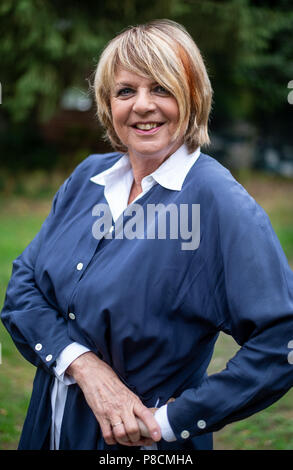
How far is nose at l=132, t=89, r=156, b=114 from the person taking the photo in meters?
1.73

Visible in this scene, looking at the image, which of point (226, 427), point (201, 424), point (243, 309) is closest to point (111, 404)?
point (201, 424)

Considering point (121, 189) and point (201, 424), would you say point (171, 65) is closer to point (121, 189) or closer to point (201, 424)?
point (121, 189)

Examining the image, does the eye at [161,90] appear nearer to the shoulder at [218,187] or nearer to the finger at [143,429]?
the shoulder at [218,187]

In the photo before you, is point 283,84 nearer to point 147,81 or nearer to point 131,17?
point 131,17

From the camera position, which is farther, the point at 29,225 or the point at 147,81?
the point at 29,225

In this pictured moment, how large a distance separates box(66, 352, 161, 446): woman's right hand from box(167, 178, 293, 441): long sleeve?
4.5 inches

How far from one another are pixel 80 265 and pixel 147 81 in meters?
0.68

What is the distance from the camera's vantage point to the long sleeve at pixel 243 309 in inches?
60.1

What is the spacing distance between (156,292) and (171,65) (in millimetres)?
751

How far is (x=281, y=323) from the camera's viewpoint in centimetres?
153

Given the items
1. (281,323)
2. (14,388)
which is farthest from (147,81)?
(14,388)

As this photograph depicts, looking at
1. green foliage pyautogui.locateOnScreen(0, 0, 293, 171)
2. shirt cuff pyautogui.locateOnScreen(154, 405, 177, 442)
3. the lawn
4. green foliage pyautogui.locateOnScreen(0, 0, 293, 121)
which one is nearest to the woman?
shirt cuff pyautogui.locateOnScreen(154, 405, 177, 442)

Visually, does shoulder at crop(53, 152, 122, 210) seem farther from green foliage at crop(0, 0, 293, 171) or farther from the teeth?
green foliage at crop(0, 0, 293, 171)

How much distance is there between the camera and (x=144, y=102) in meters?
1.74
